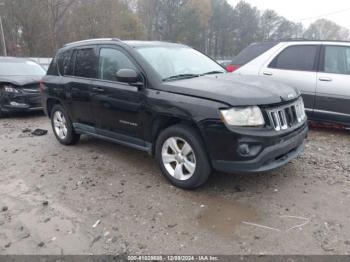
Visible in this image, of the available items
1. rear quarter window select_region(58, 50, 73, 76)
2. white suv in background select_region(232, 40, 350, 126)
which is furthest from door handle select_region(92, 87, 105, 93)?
white suv in background select_region(232, 40, 350, 126)

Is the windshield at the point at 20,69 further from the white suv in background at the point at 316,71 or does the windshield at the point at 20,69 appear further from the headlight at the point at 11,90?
the white suv in background at the point at 316,71

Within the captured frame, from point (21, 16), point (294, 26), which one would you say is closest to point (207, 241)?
point (21, 16)

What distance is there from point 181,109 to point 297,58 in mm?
3630

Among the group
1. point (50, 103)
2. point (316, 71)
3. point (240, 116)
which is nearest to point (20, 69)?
point (50, 103)

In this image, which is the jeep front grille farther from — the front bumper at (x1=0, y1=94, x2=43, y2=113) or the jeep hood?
the front bumper at (x1=0, y1=94, x2=43, y2=113)

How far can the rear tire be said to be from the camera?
5625 millimetres

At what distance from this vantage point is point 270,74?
6.34 m

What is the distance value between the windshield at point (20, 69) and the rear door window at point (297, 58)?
21.7 feet

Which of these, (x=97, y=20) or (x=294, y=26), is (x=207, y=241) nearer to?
(x=97, y=20)

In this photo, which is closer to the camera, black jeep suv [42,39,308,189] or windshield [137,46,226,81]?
black jeep suv [42,39,308,189]

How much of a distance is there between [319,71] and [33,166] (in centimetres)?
517

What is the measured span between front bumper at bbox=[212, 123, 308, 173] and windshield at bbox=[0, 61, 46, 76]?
7435 millimetres

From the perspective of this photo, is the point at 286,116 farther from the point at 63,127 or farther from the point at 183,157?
the point at 63,127

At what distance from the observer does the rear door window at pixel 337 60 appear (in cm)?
577
